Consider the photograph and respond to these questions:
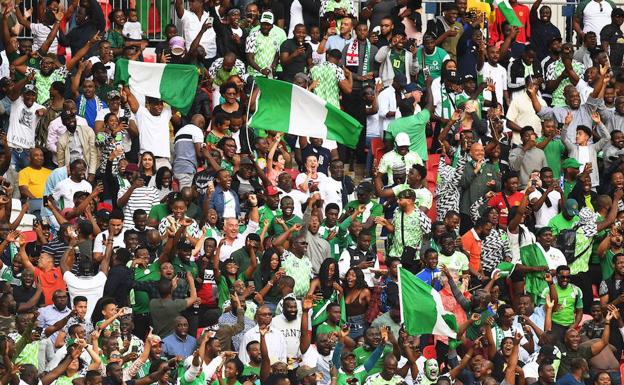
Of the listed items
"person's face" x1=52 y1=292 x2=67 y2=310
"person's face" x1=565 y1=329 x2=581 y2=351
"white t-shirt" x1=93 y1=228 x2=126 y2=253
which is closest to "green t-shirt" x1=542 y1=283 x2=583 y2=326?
"person's face" x1=565 y1=329 x2=581 y2=351

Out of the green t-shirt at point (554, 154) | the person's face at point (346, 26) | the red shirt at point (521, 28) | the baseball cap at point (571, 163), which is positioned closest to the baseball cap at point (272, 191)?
the person's face at point (346, 26)

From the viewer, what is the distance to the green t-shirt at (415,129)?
1214 inches

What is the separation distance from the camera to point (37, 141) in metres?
30.3

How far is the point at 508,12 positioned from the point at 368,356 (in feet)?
29.4

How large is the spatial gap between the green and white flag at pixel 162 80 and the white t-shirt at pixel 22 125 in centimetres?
128

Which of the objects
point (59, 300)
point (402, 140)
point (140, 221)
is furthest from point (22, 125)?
point (402, 140)

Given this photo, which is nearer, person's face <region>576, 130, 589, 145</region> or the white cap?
the white cap

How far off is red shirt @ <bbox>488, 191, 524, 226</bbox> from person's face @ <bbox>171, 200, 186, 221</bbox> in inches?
172

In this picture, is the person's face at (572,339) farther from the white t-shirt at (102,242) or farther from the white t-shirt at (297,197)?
the white t-shirt at (102,242)

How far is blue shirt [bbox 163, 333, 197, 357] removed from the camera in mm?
26094

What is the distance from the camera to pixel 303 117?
3058cm

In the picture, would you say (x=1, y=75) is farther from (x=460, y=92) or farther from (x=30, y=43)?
(x=460, y=92)

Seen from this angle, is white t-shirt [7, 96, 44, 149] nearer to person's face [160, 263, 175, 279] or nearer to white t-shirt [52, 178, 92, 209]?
white t-shirt [52, 178, 92, 209]

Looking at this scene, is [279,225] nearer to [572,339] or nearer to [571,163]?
[572,339]
